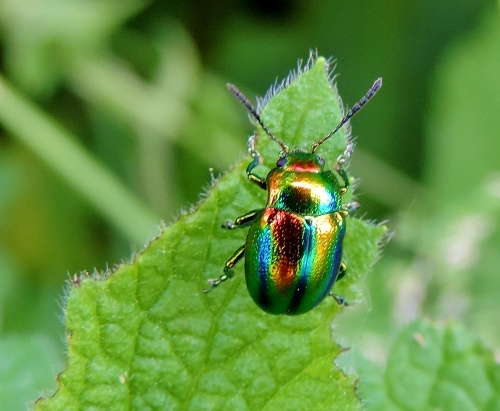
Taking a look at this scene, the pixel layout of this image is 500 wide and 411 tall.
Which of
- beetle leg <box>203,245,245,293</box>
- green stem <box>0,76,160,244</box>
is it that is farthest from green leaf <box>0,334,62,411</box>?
green stem <box>0,76,160,244</box>

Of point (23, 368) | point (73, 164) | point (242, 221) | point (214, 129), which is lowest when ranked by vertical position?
point (242, 221)

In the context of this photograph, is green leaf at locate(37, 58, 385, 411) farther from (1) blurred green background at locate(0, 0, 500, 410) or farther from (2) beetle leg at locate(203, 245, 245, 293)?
(1) blurred green background at locate(0, 0, 500, 410)

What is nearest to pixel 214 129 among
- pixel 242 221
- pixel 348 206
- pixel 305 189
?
pixel 305 189

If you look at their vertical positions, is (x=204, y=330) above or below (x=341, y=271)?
below

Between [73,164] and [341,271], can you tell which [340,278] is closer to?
[341,271]

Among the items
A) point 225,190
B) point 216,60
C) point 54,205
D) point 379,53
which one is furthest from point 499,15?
point 225,190

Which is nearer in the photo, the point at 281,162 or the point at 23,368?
the point at 281,162

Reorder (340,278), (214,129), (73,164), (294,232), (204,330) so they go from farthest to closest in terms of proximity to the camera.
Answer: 1. (214,129)
2. (73,164)
3. (294,232)
4. (340,278)
5. (204,330)

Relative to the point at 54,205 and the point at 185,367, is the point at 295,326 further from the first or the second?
the point at 54,205
